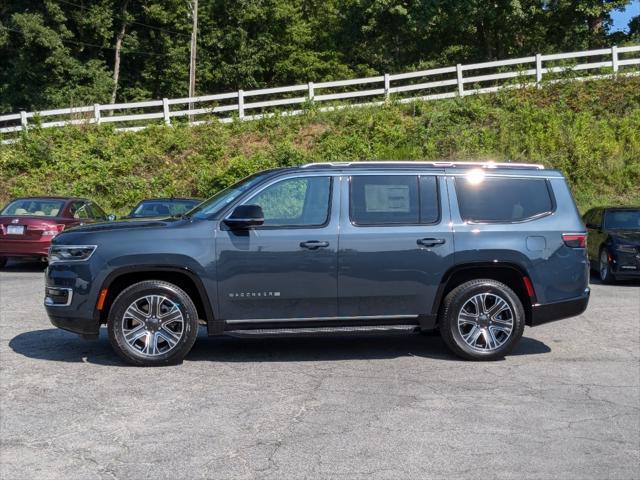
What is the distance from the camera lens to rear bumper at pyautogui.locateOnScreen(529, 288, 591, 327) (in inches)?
298

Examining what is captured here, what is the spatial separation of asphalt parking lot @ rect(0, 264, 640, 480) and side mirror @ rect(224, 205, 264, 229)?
1.37 meters

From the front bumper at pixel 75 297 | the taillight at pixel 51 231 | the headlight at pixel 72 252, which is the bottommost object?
the front bumper at pixel 75 297

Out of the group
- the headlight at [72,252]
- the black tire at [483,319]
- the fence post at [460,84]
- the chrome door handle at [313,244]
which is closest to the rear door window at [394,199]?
the chrome door handle at [313,244]

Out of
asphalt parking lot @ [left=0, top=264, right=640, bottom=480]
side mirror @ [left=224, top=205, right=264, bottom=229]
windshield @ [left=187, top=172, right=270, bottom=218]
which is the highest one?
windshield @ [left=187, top=172, right=270, bottom=218]

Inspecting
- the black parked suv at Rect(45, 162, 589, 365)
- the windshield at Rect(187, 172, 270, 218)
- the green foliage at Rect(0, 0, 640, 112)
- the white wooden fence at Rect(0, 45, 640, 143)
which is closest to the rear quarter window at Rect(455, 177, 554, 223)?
the black parked suv at Rect(45, 162, 589, 365)

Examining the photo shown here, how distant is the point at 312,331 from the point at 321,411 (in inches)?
58.1

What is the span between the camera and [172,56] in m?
47.4

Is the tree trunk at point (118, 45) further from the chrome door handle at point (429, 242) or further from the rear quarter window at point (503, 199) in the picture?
the chrome door handle at point (429, 242)

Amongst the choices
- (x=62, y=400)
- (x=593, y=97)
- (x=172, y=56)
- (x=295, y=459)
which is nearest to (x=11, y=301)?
(x=62, y=400)

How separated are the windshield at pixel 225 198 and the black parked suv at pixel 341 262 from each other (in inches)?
0.8

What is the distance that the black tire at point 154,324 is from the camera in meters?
7.15

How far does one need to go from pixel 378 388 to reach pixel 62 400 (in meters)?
2.61

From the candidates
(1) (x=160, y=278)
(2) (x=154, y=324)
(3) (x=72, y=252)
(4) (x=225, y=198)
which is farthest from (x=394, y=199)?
(3) (x=72, y=252)

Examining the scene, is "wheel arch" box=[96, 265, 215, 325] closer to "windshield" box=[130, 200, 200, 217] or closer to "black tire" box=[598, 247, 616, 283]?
"windshield" box=[130, 200, 200, 217]
